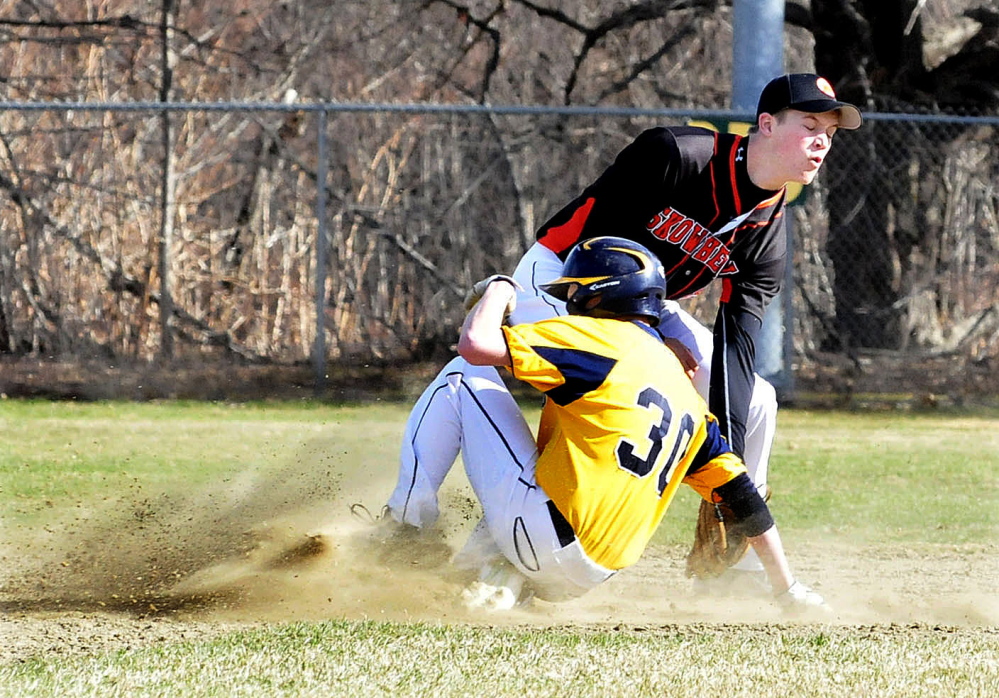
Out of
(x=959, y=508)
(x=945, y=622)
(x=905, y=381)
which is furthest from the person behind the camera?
(x=905, y=381)

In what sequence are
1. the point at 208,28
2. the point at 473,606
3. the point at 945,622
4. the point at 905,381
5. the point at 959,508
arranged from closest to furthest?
the point at 473,606, the point at 945,622, the point at 959,508, the point at 905,381, the point at 208,28

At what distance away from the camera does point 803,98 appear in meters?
4.49

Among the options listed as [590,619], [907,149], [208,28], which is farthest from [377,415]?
[208,28]

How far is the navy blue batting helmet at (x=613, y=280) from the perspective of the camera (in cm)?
395

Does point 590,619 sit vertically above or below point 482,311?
below

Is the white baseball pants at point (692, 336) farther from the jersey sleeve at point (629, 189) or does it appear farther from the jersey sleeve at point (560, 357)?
the jersey sleeve at point (560, 357)

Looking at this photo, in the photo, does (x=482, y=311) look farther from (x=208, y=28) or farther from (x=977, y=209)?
(x=208, y=28)

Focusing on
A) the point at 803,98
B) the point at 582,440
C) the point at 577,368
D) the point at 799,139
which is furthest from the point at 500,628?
the point at 803,98

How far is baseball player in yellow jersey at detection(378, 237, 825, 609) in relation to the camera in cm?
384

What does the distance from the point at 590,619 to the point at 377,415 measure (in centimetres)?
491

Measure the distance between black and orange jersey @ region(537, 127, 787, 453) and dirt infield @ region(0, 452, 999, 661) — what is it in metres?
0.84

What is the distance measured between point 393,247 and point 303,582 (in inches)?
262

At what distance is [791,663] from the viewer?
391cm

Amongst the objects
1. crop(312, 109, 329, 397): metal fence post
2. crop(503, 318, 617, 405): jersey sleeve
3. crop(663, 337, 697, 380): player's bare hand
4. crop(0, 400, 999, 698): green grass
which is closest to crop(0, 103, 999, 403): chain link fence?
crop(312, 109, 329, 397): metal fence post
